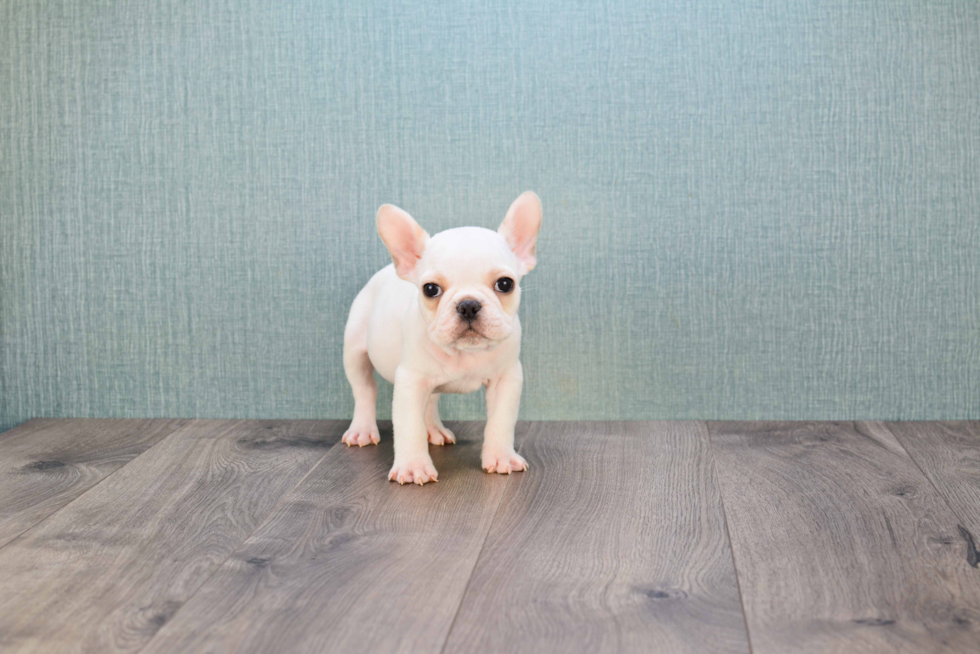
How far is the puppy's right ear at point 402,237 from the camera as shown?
1624 millimetres

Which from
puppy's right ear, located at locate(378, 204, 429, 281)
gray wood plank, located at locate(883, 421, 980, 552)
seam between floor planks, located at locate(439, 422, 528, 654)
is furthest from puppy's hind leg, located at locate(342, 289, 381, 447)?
gray wood plank, located at locate(883, 421, 980, 552)

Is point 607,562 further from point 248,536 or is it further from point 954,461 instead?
point 954,461

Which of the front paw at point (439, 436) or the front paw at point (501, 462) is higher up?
the front paw at point (501, 462)

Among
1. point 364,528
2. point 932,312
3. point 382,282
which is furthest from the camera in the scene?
point 932,312

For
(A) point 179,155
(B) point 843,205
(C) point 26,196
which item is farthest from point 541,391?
(C) point 26,196

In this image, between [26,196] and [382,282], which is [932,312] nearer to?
[382,282]

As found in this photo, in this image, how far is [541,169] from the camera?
2.12 meters

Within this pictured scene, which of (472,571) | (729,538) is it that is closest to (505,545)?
(472,571)

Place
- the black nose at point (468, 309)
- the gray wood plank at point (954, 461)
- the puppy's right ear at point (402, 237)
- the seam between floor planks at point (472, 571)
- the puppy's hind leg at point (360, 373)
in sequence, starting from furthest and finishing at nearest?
the puppy's hind leg at point (360, 373)
the puppy's right ear at point (402, 237)
the black nose at point (468, 309)
the gray wood plank at point (954, 461)
the seam between floor planks at point (472, 571)

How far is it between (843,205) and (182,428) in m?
1.66

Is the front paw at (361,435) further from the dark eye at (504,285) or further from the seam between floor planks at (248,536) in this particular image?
the dark eye at (504,285)

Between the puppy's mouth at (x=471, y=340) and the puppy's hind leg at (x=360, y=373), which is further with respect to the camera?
the puppy's hind leg at (x=360, y=373)

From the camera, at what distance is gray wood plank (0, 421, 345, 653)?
41.9 inches

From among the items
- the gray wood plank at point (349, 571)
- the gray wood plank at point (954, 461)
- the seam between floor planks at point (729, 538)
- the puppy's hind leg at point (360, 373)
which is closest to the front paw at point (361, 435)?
the puppy's hind leg at point (360, 373)
